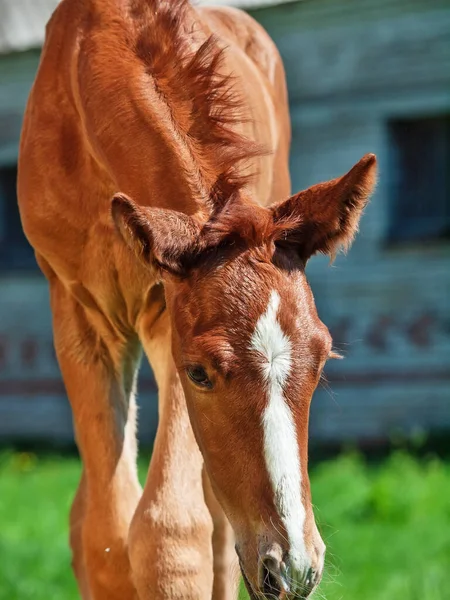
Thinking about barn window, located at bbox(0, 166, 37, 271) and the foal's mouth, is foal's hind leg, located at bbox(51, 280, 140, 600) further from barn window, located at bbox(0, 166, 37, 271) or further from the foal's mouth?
barn window, located at bbox(0, 166, 37, 271)

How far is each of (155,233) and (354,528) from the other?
471 centimetres

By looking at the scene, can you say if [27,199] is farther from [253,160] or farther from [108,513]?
[108,513]

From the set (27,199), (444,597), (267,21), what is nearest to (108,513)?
(27,199)

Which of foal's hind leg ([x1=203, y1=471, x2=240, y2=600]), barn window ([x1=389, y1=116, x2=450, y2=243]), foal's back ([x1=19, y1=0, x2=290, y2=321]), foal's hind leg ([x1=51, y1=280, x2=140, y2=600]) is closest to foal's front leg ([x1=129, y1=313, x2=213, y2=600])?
foal's hind leg ([x1=51, y1=280, x2=140, y2=600])

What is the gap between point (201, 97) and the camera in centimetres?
386

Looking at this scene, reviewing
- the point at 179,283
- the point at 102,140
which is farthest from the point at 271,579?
the point at 102,140

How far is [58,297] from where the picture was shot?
480 cm

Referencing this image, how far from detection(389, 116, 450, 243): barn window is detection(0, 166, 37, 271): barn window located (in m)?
3.95

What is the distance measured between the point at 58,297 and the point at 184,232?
59.3 inches

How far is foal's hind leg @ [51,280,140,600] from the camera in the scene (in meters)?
4.44

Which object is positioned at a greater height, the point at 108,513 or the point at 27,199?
the point at 27,199

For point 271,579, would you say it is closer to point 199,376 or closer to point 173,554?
point 199,376

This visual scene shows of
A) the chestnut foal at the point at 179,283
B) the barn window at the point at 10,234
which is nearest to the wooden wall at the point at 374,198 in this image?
the barn window at the point at 10,234

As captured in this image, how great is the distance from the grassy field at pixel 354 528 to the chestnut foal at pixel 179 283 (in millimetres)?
1375
